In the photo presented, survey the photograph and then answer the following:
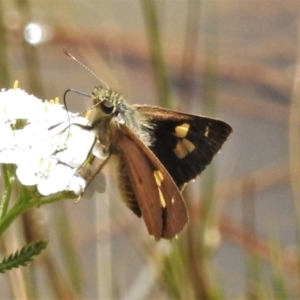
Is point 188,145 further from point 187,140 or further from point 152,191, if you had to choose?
point 152,191

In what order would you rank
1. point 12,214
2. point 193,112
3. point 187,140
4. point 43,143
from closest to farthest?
point 12,214, point 43,143, point 187,140, point 193,112

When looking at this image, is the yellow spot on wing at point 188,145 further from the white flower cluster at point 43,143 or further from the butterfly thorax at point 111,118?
the white flower cluster at point 43,143

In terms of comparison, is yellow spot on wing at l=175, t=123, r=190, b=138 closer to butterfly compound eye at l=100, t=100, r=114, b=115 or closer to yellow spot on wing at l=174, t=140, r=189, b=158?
yellow spot on wing at l=174, t=140, r=189, b=158

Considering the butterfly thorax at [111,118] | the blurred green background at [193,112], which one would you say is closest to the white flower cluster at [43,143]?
the butterfly thorax at [111,118]

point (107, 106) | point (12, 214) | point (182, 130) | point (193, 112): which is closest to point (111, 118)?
point (107, 106)

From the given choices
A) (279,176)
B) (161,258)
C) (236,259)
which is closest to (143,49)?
(279,176)

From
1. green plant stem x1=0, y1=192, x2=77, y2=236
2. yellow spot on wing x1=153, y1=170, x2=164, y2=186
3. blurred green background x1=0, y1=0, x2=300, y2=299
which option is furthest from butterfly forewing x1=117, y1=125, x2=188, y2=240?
blurred green background x1=0, y1=0, x2=300, y2=299
